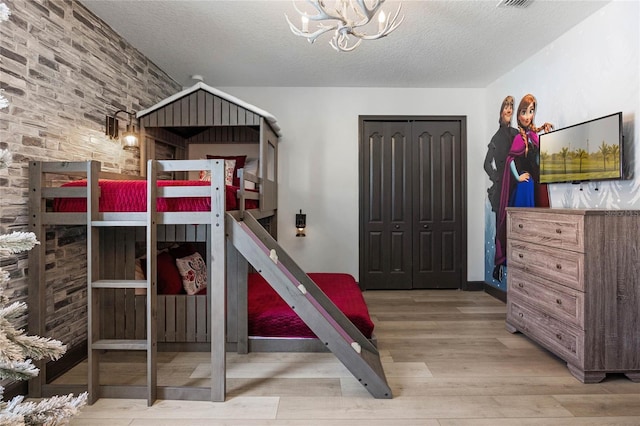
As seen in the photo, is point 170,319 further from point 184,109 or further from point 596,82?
point 596,82

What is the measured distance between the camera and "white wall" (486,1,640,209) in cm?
253

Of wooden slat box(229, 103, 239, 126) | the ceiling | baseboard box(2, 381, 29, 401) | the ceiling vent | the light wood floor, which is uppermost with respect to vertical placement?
the ceiling

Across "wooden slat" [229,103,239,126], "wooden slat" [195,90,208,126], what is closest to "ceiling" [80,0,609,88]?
"wooden slat" [195,90,208,126]

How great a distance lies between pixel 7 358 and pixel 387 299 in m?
3.66

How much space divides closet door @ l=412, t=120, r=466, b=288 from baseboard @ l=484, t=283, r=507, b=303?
32cm

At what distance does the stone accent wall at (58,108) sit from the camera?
2.09m

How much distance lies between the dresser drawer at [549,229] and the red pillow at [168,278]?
9.27ft

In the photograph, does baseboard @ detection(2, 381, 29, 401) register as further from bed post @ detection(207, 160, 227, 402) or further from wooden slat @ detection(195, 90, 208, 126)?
wooden slat @ detection(195, 90, 208, 126)

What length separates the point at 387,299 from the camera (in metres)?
4.32

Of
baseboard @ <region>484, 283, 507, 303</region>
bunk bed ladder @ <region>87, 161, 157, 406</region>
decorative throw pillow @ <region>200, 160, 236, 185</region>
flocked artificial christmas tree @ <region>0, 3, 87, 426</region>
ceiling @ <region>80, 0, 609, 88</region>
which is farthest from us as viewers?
baseboard @ <region>484, 283, 507, 303</region>

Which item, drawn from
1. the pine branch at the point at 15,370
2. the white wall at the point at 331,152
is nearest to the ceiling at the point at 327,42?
the white wall at the point at 331,152

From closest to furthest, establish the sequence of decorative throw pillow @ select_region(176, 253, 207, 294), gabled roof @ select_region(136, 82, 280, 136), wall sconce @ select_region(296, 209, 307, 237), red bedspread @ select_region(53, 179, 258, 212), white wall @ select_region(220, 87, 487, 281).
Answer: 1. red bedspread @ select_region(53, 179, 258, 212)
2. decorative throw pillow @ select_region(176, 253, 207, 294)
3. gabled roof @ select_region(136, 82, 280, 136)
4. wall sconce @ select_region(296, 209, 307, 237)
5. white wall @ select_region(220, 87, 487, 281)

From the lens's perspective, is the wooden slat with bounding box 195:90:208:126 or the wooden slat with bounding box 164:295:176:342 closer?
the wooden slat with bounding box 164:295:176:342

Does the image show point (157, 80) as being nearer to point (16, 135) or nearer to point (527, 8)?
point (16, 135)
